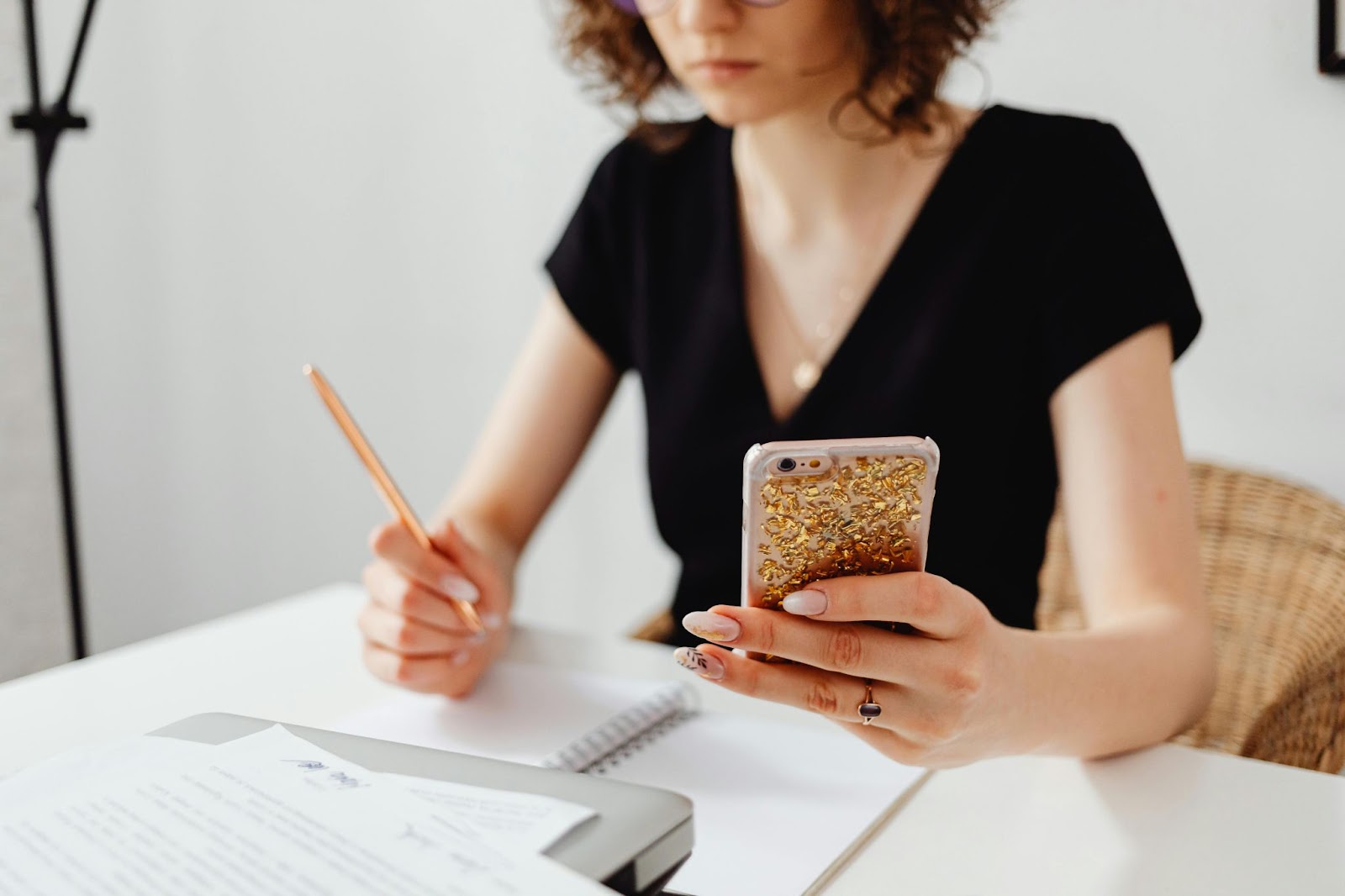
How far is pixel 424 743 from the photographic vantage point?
29.2 inches

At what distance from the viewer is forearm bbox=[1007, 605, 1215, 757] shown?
63 cm

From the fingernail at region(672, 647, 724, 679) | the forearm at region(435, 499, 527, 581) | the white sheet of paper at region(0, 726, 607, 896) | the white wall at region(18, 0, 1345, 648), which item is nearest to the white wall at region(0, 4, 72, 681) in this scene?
the white wall at region(18, 0, 1345, 648)

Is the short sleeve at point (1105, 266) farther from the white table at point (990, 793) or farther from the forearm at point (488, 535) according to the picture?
the forearm at point (488, 535)

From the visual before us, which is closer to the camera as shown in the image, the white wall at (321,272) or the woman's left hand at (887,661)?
the woman's left hand at (887,661)

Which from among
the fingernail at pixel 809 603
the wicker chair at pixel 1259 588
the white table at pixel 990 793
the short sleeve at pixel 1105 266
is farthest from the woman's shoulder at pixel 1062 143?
the fingernail at pixel 809 603

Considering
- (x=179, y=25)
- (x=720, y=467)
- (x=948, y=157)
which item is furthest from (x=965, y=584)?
(x=179, y=25)

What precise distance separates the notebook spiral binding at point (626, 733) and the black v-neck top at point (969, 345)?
0.26 metres

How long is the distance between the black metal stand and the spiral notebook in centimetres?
50

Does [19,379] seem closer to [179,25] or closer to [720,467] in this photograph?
[179,25]

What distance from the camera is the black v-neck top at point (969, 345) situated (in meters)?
0.93

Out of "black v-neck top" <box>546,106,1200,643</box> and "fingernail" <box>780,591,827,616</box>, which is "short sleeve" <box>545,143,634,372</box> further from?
"fingernail" <box>780,591,827,616</box>

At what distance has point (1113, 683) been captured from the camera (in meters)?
0.68

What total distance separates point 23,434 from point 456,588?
138 centimetres

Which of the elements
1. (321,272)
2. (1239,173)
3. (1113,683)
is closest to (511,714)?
(1113,683)
